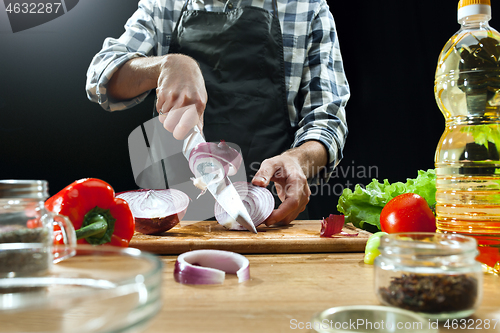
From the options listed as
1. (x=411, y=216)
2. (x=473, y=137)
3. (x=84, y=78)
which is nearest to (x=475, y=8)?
(x=473, y=137)

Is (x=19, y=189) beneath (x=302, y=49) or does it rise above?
beneath

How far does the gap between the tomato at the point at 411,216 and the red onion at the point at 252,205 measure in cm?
48

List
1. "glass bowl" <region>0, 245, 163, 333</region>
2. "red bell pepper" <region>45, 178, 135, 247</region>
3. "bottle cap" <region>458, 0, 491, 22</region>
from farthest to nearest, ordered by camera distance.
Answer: "red bell pepper" <region>45, 178, 135, 247</region>
"bottle cap" <region>458, 0, 491, 22</region>
"glass bowl" <region>0, 245, 163, 333</region>

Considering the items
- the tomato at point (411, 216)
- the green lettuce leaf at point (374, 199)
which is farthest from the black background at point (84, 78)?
the tomato at point (411, 216)

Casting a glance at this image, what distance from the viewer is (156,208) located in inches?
50.3

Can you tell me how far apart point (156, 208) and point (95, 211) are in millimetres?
271

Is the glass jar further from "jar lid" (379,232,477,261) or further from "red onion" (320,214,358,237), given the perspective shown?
"red onion" (320,214,358,237)

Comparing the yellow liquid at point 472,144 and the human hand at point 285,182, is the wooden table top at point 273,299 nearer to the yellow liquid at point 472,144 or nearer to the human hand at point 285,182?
the yellow liquid at point 472,144

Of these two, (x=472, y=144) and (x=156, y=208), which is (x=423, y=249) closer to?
(x=472, y=144)

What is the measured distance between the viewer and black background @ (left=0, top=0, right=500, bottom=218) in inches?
121

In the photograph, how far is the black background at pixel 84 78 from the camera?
10.0 feet

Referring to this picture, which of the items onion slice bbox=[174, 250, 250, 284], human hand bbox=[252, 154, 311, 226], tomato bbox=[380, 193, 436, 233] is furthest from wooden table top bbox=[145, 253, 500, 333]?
human hand bbox=[252, 154, 311, 226]

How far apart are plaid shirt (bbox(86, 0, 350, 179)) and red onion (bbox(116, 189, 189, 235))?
0.78 meters

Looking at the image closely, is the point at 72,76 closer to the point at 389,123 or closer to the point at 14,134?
the point at 14,134
